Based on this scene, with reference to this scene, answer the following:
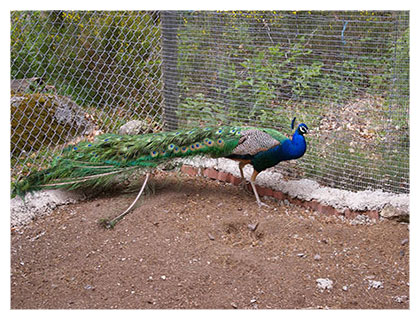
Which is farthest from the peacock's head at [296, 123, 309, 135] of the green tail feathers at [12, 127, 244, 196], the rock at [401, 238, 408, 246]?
the rock at [401, 238, 408, 246]

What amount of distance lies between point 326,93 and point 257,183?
125cm

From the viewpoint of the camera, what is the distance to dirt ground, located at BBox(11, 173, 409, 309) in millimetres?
3043

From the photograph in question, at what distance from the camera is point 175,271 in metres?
3.28

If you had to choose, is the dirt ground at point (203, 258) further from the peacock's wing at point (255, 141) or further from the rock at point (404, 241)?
the peacock's wing at point (255, 141)

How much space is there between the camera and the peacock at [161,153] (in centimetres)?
424

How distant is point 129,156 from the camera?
4293mm

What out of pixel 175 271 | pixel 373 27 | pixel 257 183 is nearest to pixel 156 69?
pixel 257 183

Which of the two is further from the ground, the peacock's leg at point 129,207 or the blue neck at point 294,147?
the blue neck at point 294,147

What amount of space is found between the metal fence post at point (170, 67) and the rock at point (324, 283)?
294 centimetres

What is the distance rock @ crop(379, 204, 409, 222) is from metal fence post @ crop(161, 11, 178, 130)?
2704mm

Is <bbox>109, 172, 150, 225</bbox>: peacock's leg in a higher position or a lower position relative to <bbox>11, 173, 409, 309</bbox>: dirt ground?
higher

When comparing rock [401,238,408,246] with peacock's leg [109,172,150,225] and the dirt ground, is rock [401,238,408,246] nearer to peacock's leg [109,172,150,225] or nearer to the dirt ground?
the dirt ground

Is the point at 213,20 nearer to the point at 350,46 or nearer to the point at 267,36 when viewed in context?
the point at 267,36

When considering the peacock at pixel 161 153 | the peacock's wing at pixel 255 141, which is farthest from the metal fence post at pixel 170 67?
the peacock's wing at pixel 255 141
